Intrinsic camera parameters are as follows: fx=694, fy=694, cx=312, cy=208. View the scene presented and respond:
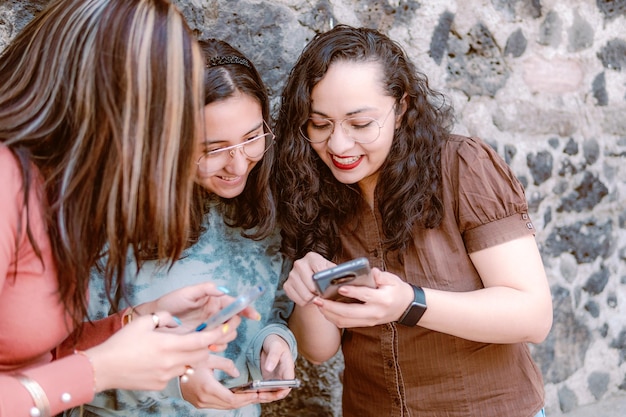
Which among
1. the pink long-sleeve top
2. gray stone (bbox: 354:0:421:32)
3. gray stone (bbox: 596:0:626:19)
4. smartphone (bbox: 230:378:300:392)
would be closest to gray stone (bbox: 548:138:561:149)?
gray stone (bbox: 596:0:626:19)

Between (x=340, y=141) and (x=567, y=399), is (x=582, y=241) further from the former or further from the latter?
(x=340, y=141)

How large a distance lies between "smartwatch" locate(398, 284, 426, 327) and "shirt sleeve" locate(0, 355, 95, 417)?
0.90 m

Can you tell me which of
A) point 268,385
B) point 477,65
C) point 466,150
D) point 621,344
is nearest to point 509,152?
point 477,65

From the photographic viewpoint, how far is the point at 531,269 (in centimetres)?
204

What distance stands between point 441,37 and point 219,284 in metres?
1.55

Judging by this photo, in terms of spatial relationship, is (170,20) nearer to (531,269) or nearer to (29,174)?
(29,174)

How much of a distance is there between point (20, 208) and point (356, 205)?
118cm

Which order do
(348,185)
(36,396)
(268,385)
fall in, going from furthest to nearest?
(348,185), (268,385), (36,396)

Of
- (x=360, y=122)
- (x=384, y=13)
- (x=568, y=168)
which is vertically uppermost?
(x=384, y=13)

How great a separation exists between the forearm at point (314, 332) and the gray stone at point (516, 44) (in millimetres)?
1604

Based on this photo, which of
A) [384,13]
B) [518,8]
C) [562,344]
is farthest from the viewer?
[562,344]

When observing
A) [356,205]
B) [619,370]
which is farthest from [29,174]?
[619,370]

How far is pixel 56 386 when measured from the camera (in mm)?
1323

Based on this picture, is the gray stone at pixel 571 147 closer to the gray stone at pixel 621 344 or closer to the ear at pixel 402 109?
the gray stone at pixel 621 344
